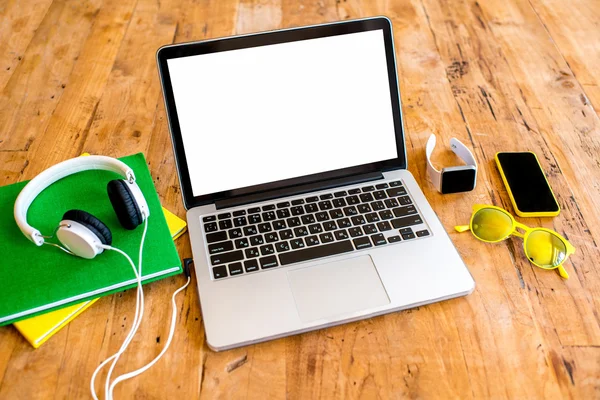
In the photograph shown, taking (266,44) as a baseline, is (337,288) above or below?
below

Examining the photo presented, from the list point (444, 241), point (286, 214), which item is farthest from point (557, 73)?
point (286, 214)

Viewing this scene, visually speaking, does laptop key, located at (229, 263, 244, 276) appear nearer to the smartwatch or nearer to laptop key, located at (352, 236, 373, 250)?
laptop key, located at (352, 236, 373, 250)

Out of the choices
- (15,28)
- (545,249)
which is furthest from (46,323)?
(15,28)

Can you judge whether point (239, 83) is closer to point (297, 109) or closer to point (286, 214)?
point (297, 109)

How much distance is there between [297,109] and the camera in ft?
2.86

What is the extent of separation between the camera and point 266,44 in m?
0.83

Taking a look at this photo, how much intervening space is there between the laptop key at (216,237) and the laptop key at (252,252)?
0.05m

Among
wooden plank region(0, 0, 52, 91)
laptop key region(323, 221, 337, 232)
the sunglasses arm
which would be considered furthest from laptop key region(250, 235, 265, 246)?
wooden plank region(0, 0, 52, 91)

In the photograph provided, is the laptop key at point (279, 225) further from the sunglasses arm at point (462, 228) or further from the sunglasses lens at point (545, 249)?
the sunglasses lens at point (545, 249)

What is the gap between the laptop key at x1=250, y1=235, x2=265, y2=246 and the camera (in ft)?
2.69

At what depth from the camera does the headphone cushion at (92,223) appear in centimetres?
76

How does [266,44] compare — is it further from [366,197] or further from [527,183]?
[527,183]

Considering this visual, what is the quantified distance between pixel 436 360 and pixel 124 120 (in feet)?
2.59

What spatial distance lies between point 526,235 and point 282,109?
1.47 ft
